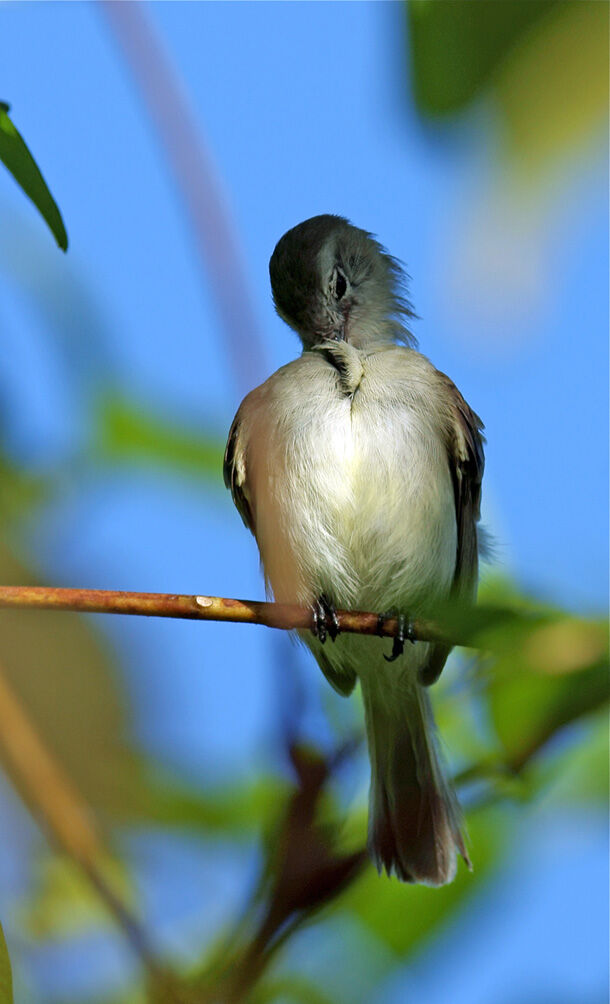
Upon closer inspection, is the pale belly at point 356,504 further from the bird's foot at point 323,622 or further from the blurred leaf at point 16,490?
the blurred leaf at point 16,490

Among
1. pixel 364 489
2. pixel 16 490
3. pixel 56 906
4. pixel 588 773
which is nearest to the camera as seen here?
pixel 56 906

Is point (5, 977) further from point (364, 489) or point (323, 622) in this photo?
point (364, 489)

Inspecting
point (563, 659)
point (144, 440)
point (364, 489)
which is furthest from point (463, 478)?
point (563, 659)

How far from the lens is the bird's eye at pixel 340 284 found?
4.21 meters

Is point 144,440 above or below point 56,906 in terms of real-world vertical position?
above

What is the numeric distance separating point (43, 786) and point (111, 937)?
324 mm

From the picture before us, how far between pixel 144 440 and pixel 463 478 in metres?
2.00

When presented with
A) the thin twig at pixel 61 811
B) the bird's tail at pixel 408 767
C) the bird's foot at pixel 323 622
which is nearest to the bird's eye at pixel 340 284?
the bird's foot at pixel 323 622

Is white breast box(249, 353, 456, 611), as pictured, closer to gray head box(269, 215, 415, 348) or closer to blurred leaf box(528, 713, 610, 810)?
gray head box(269, 215, 415, 348)

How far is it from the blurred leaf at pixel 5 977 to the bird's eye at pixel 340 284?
131 inches

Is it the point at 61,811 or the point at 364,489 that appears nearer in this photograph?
the point at 61,811

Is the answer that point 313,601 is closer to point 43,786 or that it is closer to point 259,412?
point 259,412

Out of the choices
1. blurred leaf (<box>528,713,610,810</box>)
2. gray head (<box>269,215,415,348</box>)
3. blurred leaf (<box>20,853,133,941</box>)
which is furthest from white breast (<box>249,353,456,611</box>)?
blurred leaf (<box>20,853,133,941</box>)

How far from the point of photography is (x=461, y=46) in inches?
37.5
